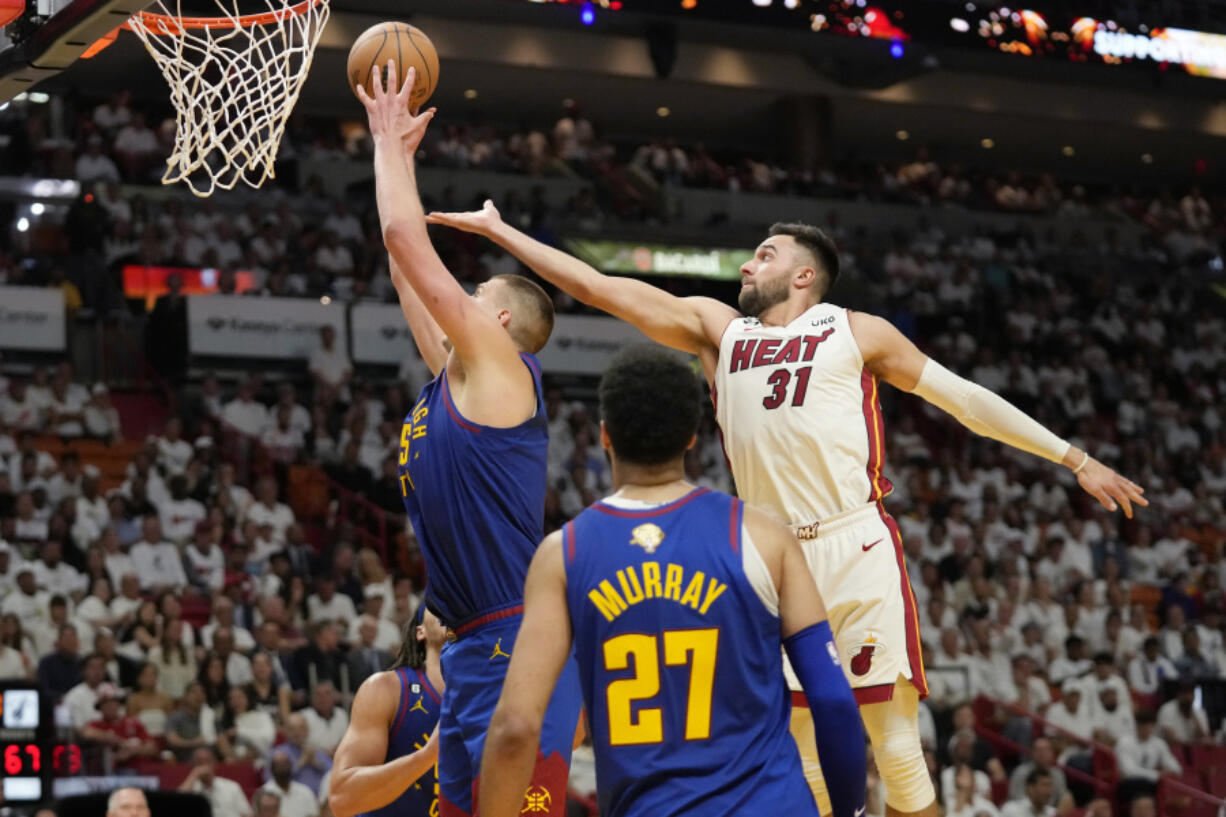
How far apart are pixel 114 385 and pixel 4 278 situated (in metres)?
1.64

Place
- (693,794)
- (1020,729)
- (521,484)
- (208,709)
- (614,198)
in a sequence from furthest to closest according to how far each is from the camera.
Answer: (614,198)
(1020,729)
(208,709)
(521,484)
(693,794)

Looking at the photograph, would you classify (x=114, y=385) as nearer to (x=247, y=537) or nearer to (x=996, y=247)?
(x=247, y=537)

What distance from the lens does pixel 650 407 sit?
3.83 metres

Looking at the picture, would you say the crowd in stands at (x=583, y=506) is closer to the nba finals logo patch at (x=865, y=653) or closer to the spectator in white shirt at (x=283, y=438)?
the spectator in white shirt at (x=283, y=438)

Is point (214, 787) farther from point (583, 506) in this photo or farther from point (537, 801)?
point (537, 801)

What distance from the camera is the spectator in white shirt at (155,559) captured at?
14.0 metres

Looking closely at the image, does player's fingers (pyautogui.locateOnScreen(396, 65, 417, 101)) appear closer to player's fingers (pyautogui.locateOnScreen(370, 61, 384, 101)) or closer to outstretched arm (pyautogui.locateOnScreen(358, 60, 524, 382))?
player's fingers (pyautogui.locateOnScreen(370, 61, 384, 101))

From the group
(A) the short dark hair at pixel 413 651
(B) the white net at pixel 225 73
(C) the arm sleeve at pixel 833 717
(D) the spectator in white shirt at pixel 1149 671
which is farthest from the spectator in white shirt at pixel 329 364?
(C) the arm sleeve at pixel 833 717

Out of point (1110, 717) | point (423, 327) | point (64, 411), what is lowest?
point (1110, 717)

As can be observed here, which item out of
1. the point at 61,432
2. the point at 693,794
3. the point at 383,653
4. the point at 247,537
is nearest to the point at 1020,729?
the point at 383,653

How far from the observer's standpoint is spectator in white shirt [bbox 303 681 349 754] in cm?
1205

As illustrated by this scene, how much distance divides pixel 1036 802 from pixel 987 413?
8.88m

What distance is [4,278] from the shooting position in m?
18.0

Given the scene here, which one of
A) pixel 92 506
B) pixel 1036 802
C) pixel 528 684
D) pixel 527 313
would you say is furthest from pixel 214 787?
pixel 528 684
